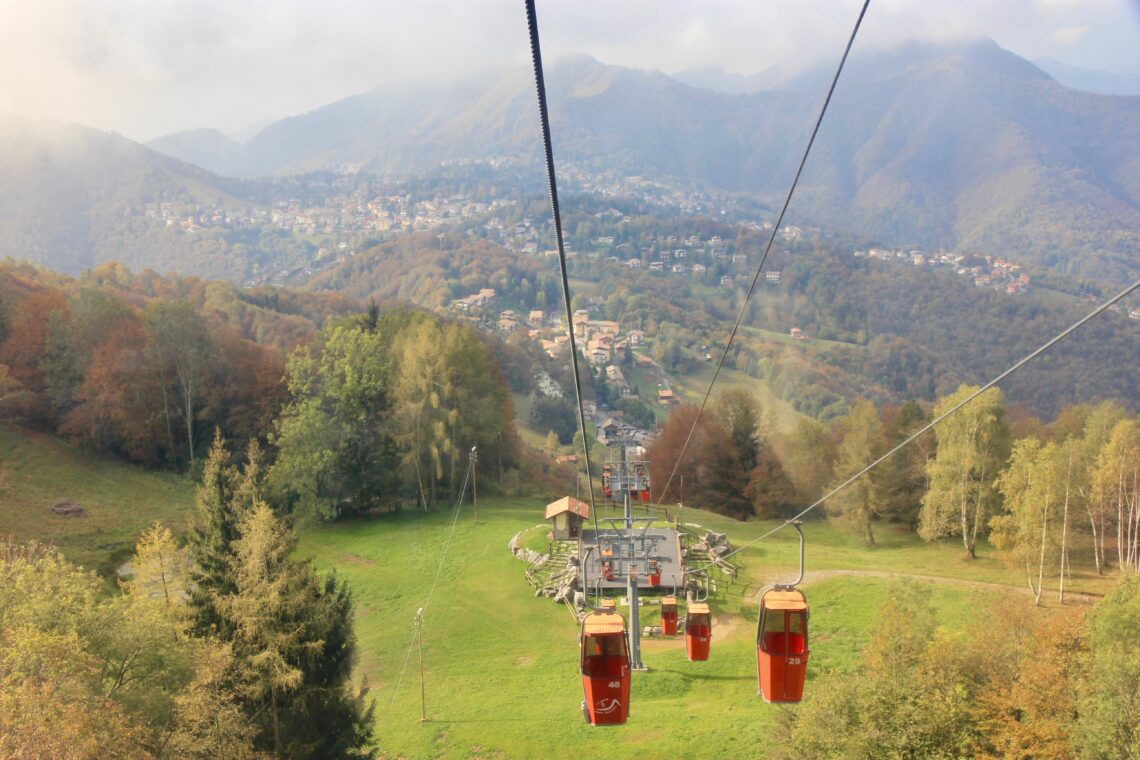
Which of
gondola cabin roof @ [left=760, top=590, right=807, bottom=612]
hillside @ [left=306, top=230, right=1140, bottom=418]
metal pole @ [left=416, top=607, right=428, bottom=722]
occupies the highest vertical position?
hillside @ [left=306, top=230, right=1140, bottom=418]

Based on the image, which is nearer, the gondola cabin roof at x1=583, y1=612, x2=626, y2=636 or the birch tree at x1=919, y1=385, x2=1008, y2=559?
the gondola cabin roof at x1=583, y1=612, x2=626, y2=636

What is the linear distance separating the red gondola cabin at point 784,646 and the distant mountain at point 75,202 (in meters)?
169

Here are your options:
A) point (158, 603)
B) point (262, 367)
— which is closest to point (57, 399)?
point (262, 367)

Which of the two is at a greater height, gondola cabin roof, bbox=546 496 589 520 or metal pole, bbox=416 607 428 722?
gondola cabin roof, bbox=546 496 589 520

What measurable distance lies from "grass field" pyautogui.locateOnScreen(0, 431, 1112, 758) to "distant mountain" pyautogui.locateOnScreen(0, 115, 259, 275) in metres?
136

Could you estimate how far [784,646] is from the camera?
1235 centimetres

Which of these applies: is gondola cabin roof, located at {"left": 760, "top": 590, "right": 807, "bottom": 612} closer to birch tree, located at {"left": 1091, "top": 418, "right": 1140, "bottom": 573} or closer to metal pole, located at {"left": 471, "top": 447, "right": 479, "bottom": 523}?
birch tree, located at {"left": 1091, "top": 418, "right": 1140, "bottom": 573}

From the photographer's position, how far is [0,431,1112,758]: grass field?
2181cm

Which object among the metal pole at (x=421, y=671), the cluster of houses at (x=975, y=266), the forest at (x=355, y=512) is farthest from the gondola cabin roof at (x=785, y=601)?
the cluster of houses at (x=975, y=266)

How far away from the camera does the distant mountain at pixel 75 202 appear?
152 meters

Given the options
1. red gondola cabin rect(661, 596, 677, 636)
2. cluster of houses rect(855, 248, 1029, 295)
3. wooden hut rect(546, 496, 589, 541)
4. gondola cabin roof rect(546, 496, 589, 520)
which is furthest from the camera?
cluster of houses rect(855, 248, 1029, 295)

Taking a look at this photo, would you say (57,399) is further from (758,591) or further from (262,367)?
(758,591)

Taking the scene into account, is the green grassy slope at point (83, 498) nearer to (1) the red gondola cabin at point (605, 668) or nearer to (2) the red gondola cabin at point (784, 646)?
(1) the red gondola cabin at point (605, 668)

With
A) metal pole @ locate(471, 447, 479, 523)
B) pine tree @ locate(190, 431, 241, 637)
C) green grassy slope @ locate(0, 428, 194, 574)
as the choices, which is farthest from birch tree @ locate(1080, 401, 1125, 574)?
green grassy slope @ locate(0, 428, 194, 574)
